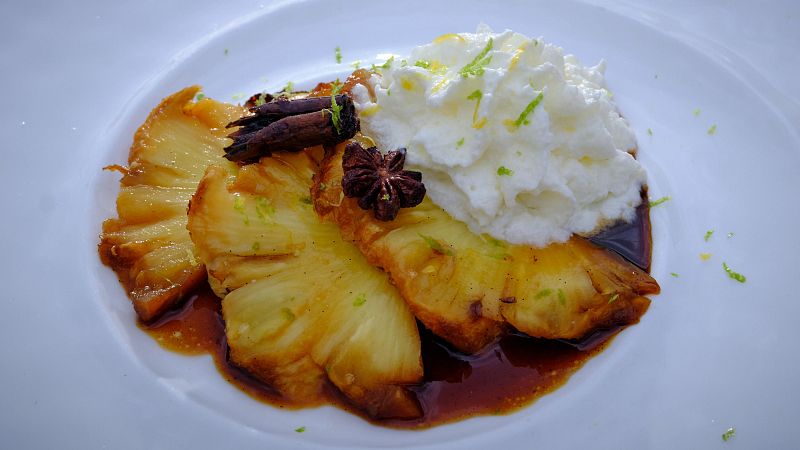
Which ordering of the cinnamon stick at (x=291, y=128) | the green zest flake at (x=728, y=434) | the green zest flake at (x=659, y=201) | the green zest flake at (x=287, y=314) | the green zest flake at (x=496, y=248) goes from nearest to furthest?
the green zest flake at (x=728, y=434) < the green zest flake at (x=287, y=314) < the green zest flake at (x=496, y=248) < the cinnamon stick at (x=291, y=128) < the green zest flake at (x=659, y=201)

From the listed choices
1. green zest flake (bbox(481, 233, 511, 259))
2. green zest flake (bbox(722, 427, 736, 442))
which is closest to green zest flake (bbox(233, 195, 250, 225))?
green zest flake (bbox(481, 233, 511, 259))

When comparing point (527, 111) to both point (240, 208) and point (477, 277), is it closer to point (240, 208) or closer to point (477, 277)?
point (477, 277)

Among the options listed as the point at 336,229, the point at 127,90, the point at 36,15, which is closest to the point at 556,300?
the point at 336,229

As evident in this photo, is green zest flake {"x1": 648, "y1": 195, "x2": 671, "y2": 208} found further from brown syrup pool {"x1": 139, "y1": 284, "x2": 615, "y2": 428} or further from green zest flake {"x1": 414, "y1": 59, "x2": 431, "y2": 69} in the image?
green zest flake {"x1": 414, "y1": 59, "x2": 431, "y2": 69}

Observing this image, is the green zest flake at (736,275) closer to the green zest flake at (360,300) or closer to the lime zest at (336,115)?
the green zest flake at (360,300)

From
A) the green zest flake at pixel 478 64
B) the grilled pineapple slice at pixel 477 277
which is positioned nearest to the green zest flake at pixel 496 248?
the grilled pineapple slice at pixel 477 277
